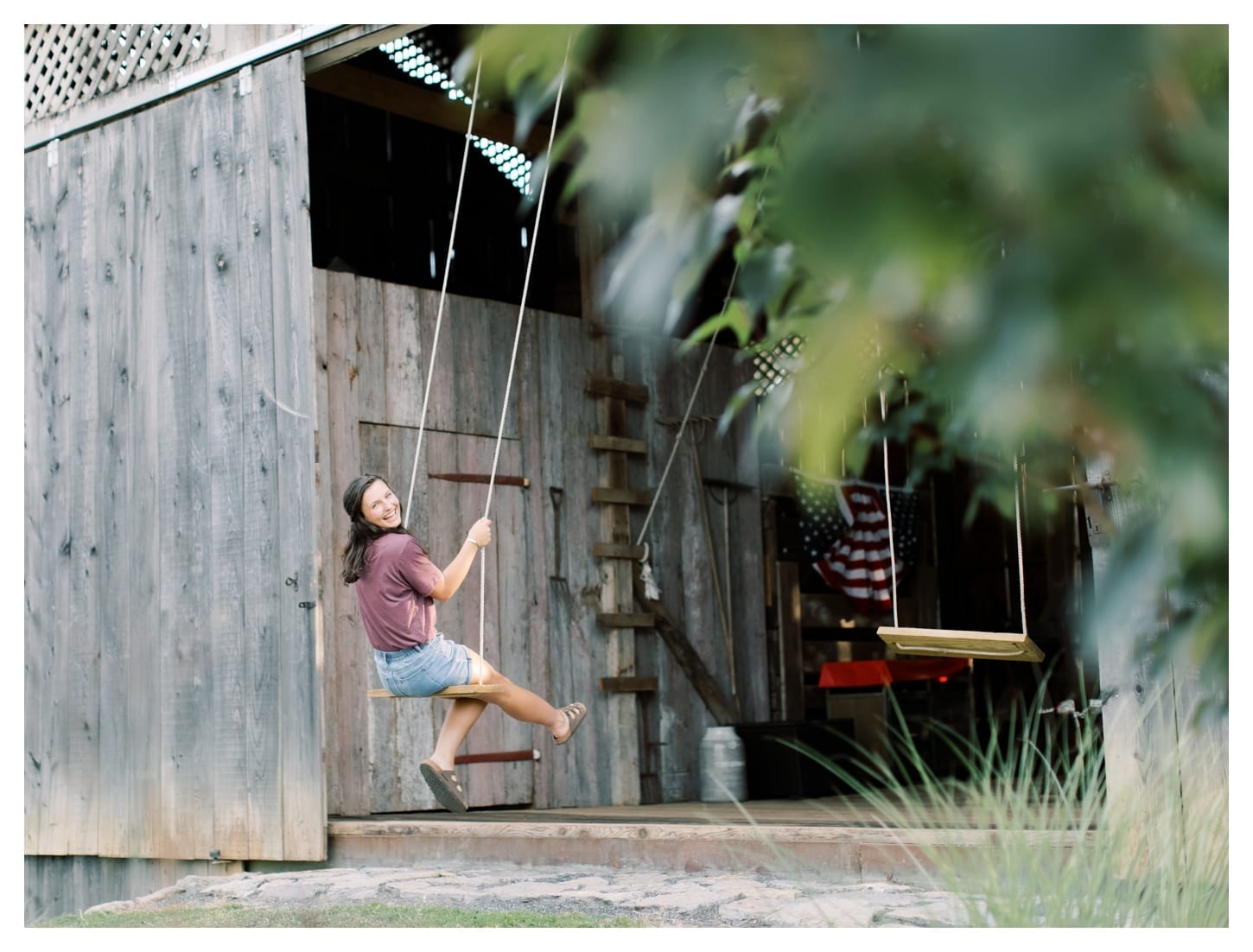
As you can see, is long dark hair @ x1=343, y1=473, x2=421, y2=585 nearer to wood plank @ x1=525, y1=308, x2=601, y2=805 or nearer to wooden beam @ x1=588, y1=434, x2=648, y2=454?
wood plank @ x1=525, y1=308, x2=601, y2=805

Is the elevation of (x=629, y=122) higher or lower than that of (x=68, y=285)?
lower

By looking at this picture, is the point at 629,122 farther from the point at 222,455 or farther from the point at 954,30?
the point at 222,455

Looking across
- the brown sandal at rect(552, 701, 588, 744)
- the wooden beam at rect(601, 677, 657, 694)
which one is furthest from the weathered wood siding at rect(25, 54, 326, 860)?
the wooden beam at rect(601, 677, 657, 694)

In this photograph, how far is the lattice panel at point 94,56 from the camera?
649 cm

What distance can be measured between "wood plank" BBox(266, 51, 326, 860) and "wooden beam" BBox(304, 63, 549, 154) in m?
0.92

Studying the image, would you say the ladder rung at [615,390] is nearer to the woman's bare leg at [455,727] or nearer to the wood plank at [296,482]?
the wood plank at [296,482]

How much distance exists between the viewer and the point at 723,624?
8.25 metres

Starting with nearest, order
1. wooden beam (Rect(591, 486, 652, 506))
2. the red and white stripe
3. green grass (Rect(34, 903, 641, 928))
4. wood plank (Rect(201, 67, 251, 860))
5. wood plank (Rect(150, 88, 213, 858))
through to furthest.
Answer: green grass (Rect(34, 903, 641, 928)) < wood plank (Rect(201, 67, 251, 860)) < wood plank (Rect(150, 88, 213, 858)) < wooden beam (Rect(591, 486, 652, 506)) < the red and white stripe

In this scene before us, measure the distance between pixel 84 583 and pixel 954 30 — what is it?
6.03m

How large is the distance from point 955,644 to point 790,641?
14.8 ft

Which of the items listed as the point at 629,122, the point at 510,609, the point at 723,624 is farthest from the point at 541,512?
the point at 629,122

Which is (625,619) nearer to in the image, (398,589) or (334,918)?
(398,589)

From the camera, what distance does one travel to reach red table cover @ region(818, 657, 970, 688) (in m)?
8.39
